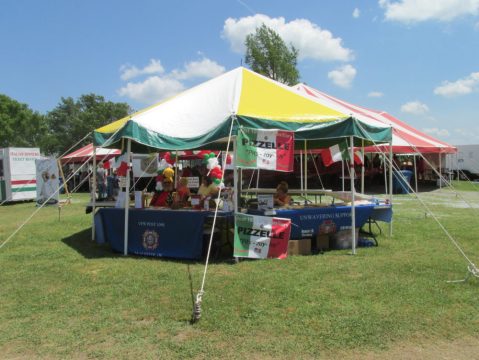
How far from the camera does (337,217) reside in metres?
7.31

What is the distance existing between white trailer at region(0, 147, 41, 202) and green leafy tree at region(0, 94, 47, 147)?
39558 mm

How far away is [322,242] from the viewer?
727 centimetres

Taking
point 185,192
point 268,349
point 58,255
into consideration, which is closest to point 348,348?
point 268,349

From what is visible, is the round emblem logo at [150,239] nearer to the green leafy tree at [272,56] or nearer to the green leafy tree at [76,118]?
the green leafy tree at [272,56]

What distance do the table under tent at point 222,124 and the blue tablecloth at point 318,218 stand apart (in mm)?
188

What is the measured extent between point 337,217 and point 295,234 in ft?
2.93

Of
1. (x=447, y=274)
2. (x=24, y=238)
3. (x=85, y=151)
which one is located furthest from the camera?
(x=85, y=151)

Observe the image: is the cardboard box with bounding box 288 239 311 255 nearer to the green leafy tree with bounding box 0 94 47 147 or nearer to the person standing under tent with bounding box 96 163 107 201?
the person standing under tent with bounding box 96 163 107 201

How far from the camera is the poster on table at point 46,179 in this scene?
46.1ft

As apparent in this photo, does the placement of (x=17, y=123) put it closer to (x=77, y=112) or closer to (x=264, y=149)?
(x=77, y=112)

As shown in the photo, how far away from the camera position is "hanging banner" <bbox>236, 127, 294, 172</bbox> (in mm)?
6250

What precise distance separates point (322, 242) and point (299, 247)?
639 mm

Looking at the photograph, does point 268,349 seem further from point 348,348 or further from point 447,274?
point 447,274

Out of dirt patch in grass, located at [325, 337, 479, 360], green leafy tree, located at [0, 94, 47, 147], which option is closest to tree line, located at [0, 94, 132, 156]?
green leafy tree, located at [0, 94, 47, 147]
